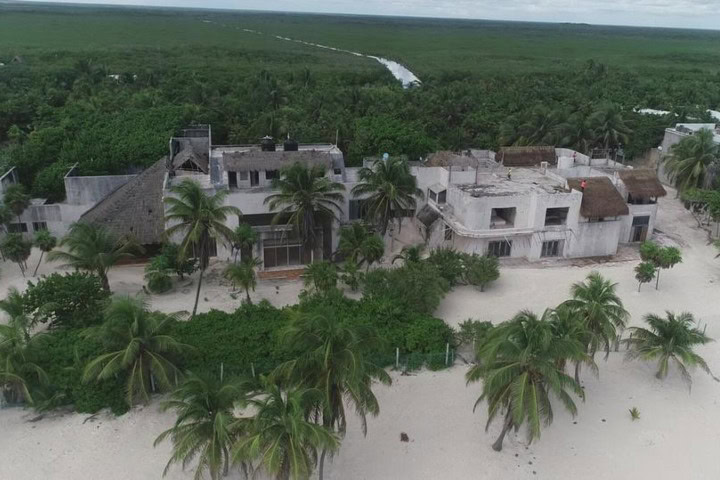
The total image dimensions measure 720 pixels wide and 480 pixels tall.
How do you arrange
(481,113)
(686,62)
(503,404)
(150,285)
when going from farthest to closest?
(686,62), (481,113), (150,285), (503,404)

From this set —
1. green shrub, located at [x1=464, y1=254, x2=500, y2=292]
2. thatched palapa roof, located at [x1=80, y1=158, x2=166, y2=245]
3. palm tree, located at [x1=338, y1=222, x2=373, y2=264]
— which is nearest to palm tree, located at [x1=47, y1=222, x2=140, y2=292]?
thatched palapa roof, located at [x1=80, y1=158, x2=166, y2=245]

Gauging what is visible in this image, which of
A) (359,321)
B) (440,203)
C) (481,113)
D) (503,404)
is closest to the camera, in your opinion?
(503,404)

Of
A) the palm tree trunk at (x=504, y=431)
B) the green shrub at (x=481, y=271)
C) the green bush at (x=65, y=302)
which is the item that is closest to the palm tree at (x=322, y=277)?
the green shrub at (x=481, y=271)

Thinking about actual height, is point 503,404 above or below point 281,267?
above

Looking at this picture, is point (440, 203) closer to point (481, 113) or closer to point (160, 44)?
point (481, 113)

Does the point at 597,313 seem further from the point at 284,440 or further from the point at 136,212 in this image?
the point at 136,212

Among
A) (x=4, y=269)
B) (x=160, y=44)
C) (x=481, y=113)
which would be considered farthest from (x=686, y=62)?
(x=4, y=269)

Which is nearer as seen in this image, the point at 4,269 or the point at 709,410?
the point at 709,410
